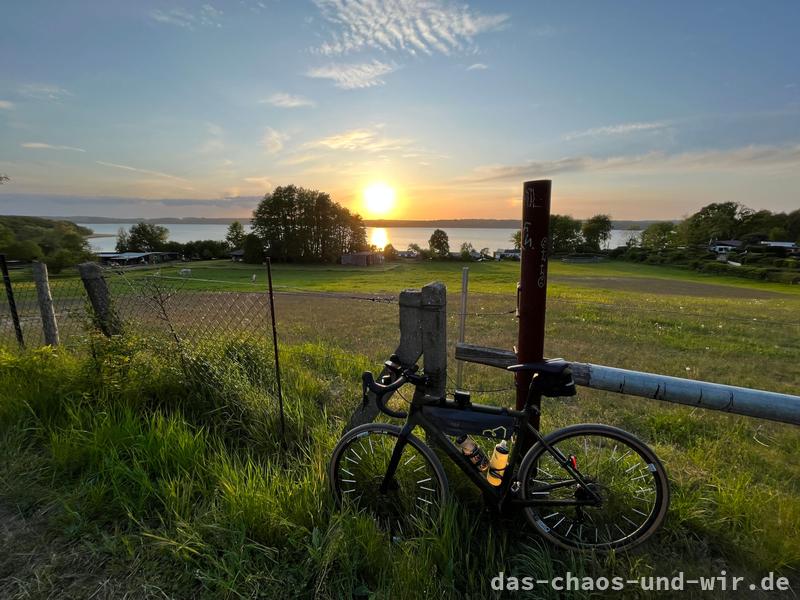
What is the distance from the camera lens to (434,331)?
2.48 meters

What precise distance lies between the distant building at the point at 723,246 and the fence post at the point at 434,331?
8481cm

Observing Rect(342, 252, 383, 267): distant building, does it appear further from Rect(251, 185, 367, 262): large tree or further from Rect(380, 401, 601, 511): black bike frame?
Rect(380, 401, 601, 511): black bike frame

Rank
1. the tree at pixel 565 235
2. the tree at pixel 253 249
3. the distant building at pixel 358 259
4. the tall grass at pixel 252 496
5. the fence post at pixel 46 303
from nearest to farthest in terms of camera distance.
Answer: the tall grass at pixel 252 496 → the fence post at pixel 46 303 → the distant building at pixel 358 259 → the tree at pixel 253 249 → the tree at pixel 565 235

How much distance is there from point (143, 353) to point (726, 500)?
4.71 meters

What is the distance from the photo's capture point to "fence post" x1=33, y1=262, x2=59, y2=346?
4.86 meters

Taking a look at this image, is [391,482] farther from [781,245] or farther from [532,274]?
[781,245]

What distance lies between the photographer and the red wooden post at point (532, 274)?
87.4 inches

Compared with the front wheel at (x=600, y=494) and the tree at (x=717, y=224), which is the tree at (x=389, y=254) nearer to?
the tree at (x=717, y=224)

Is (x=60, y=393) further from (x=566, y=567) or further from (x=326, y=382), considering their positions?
(x=566, y=567)

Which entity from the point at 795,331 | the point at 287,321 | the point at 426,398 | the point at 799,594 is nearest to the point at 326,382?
the point at 426,398

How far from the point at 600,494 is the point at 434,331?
133 centimetres

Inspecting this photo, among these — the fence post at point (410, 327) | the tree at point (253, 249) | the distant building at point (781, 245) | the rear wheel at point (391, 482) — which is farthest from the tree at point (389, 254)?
the rear wheel at point (391, 482)

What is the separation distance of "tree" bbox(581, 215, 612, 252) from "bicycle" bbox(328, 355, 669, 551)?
83.9 meters

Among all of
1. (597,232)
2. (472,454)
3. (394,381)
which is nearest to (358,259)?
(597,232)
